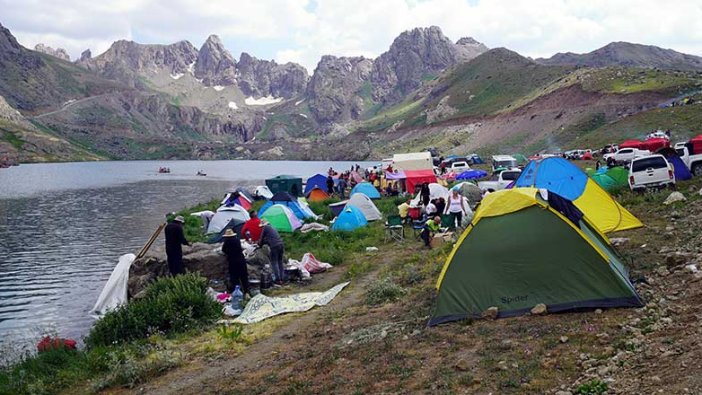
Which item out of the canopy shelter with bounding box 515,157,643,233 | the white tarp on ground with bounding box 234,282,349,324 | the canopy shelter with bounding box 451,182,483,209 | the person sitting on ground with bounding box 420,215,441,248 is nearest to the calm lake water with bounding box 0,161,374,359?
the white tarp on ground with bounding box 234,282,349,324

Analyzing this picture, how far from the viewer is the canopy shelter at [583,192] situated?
15125 mm

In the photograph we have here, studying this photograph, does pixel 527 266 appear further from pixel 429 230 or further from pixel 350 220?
pixel 350 220

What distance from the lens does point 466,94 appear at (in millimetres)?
189250

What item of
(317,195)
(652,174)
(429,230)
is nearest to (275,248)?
(429,230)

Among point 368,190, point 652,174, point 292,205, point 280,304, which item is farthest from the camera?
point 368,190

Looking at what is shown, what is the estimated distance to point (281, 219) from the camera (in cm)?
2606

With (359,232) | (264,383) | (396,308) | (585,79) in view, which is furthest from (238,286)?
(585,79)

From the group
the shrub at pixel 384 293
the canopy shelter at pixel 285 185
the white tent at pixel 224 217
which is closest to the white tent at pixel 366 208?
the white tent at pixel 224 217

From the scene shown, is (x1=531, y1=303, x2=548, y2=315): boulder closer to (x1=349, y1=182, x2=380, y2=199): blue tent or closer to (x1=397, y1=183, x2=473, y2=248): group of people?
(x1=397, y1=183, x2=473, y2=248): group of people

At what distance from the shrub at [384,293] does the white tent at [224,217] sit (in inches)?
602

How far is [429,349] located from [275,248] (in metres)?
8.25

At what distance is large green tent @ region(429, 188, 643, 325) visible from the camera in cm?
898

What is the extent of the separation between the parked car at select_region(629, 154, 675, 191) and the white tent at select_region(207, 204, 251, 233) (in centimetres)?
1737

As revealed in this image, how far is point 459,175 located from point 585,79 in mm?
74763
